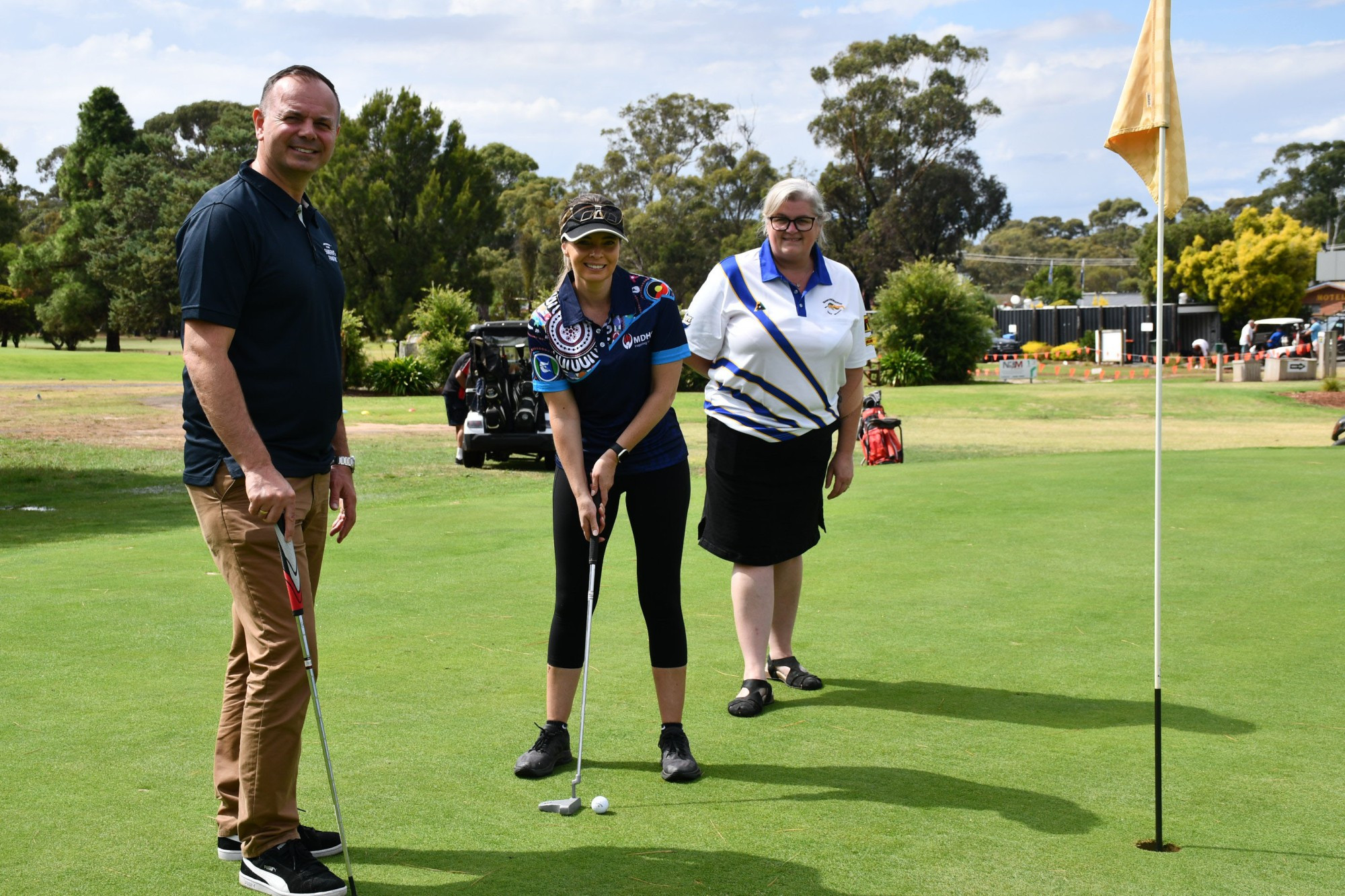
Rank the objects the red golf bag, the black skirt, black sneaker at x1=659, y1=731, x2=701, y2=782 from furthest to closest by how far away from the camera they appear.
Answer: the red golf bag → the black skirt → black sneaker at x1=659, y1=731, x2=701, y2=782

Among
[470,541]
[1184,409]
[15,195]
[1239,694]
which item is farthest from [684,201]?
[1239,694]

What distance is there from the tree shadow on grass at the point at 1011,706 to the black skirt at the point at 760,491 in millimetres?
610

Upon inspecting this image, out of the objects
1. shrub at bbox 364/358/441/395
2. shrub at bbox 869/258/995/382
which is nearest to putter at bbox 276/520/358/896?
shrub at bbox 364/358/441/395

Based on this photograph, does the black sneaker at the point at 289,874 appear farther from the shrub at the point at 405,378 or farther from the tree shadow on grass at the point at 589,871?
the shrub at the point at 405,378

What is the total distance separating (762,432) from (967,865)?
7.00ft

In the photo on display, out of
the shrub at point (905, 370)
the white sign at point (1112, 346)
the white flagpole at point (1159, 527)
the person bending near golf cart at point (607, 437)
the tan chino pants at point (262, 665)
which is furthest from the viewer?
the white sign at point (1112, 346)

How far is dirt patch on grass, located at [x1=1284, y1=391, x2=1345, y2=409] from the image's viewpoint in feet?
103

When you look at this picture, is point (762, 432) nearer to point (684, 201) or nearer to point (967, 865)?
point (967, 865)

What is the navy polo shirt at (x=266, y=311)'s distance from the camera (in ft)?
10.1

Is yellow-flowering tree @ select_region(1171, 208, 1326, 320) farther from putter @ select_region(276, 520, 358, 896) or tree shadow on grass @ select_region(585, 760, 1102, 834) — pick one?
putter @ select_region(276, 520, 358, 896)

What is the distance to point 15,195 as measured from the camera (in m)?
81.4

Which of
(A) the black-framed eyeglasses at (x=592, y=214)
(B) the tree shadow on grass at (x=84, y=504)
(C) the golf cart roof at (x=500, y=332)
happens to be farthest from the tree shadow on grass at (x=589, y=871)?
(C) the golf cart roof at (x=500, y=332)

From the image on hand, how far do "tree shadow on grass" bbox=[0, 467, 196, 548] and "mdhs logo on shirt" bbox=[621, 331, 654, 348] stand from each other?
774cm

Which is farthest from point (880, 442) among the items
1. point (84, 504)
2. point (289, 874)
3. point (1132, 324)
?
point (1132, 324)
